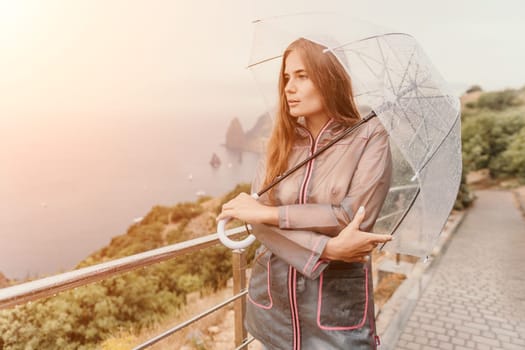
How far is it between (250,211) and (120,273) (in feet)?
1.79

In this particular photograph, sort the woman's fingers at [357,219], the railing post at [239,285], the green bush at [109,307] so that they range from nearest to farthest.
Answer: the woman's fingers at [357,219] → the railing post at [239,285] → the green bush at [109,307]

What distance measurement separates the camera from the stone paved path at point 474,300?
318cm

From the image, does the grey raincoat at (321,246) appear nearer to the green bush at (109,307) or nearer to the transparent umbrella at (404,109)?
the transparent umbrella at (404,109)

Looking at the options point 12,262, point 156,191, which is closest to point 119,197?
point 156,191

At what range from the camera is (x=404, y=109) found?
1.05m

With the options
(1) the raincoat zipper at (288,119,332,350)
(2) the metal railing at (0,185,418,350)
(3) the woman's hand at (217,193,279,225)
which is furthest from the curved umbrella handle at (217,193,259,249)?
(2) the metal railing at (0,185,418,350)

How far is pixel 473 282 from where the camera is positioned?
493 centimetres

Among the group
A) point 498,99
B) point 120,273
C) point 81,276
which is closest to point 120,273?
point 120,273

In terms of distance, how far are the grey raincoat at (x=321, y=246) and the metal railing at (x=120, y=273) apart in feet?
1.45

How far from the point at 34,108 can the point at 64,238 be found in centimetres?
583

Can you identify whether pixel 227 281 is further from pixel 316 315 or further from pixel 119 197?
pixel 119 197

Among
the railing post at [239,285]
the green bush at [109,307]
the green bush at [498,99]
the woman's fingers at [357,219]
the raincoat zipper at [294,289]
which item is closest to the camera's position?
the woman's fingers at [357,219]

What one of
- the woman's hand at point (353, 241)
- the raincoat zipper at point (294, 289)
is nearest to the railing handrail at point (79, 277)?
the raincoat zipper at point (294, 289)

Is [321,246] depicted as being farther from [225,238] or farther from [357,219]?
[225,238]
